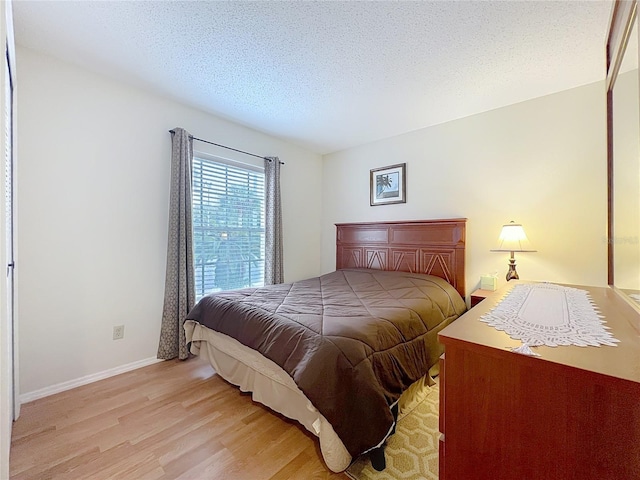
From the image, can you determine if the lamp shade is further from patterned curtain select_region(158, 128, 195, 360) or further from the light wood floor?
patterned curtain select_region(158, 128, 195, 360)

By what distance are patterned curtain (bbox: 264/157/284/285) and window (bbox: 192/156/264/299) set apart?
0.33ft

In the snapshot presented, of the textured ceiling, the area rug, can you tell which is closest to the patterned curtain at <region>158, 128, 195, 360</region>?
the textured ceiling

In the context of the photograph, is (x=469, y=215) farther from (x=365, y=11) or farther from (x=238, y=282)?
(x=238, y=282)

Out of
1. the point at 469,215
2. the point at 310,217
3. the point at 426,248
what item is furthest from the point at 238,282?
the point at 469,215

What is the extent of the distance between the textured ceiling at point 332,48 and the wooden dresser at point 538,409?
6.00 feet

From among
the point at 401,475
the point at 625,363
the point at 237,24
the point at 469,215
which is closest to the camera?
the point at 625,363

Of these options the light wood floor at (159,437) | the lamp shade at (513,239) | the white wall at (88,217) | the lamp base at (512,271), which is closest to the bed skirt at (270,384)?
the light wood floor at (159,437)

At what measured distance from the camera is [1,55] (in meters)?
0.91

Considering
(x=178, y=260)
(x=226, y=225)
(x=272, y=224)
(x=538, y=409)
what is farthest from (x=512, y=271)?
(x=178, y=260)

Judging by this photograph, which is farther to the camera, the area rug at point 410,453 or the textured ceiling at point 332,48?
the textured ceiling at point 332,48

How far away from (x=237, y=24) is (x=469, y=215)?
8.84ft

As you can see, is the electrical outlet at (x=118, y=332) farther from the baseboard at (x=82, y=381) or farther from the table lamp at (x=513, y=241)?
the table lamp at (x=513, y=241)

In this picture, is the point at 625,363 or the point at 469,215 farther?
the point at 469,215

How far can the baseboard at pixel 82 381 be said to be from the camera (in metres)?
1.92
